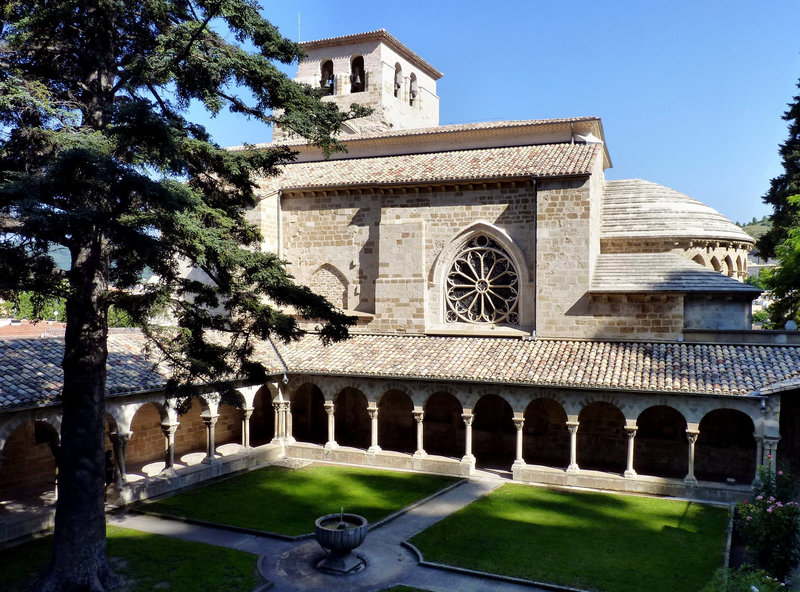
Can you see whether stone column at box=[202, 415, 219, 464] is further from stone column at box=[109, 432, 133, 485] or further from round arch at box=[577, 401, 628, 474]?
round arch at box=[577, 401, 628, 474]

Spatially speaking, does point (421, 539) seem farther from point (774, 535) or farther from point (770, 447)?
point (770, 447)

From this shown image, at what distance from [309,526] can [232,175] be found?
8.09 m

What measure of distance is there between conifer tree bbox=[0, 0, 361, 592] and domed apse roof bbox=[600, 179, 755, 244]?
15.0 metres

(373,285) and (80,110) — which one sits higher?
(80,110)

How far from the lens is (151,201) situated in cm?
1037

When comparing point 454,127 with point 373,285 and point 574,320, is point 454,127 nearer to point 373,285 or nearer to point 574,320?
point 373,285

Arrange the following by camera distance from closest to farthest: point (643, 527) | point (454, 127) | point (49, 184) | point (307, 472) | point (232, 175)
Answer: point (49, 184) < point (232, 175) < point (643, 527) < point (307, 472) < point (454, 127)

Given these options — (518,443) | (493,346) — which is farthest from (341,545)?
(493,346)

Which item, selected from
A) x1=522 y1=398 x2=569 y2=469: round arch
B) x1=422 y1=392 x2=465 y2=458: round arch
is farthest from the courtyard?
x1=422 y1=392 x2=465 y2=458: round arch

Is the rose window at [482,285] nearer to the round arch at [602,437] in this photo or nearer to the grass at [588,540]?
the round arch at [602,437]

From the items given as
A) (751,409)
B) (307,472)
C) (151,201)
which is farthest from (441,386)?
(151,201)

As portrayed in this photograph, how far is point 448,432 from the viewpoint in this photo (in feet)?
78.3

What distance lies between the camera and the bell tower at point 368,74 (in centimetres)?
3197

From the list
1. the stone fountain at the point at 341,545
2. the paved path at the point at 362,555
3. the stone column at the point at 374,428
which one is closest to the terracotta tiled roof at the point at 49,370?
the paved path at the point at 362,555
